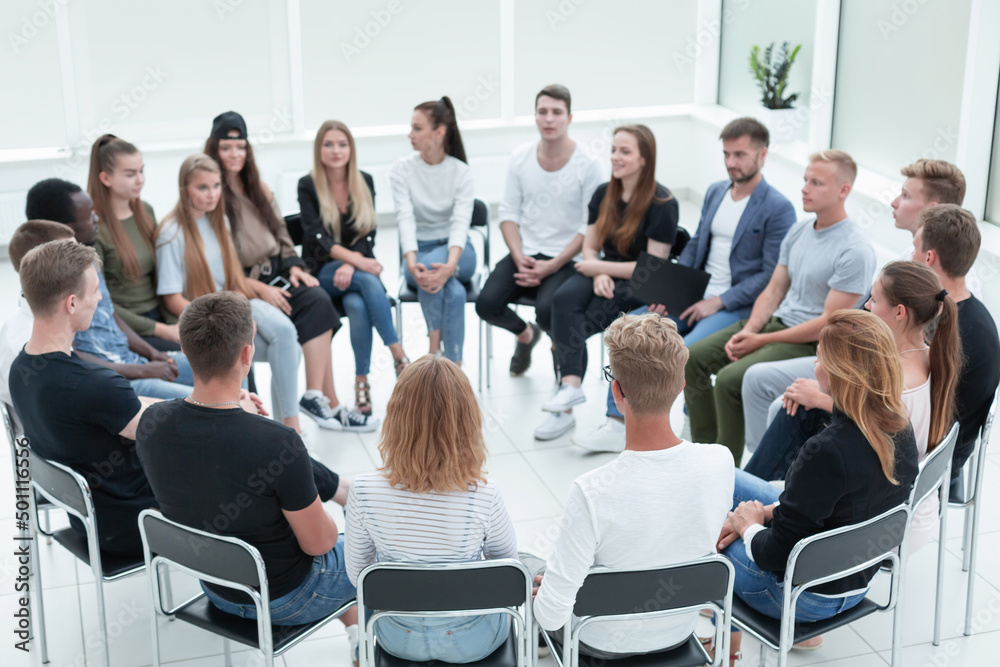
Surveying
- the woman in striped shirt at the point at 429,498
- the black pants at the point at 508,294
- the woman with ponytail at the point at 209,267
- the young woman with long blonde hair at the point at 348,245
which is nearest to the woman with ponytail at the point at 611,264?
the black pants at the point at 508,294

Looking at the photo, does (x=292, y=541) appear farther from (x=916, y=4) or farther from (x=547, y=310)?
(x=916, y=4)

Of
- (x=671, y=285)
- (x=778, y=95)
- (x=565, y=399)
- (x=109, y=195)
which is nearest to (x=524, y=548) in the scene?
(x=565, y=399)

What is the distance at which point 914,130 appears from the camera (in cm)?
536

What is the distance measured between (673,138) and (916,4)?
239 centimetres

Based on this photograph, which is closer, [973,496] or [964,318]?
[964,318]

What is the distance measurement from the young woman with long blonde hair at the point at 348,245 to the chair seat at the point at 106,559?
170 cm

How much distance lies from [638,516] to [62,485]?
57.4 inches

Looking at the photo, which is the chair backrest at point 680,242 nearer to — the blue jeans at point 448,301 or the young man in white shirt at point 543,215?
the young man in white shirt at point 543,215

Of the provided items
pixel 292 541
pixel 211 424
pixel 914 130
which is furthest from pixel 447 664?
pixel 914 130

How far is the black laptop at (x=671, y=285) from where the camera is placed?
4059 mm

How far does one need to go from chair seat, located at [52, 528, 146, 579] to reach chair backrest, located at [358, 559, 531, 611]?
86cm

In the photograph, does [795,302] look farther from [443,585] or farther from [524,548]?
[443,585]

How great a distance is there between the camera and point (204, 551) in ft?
7.19

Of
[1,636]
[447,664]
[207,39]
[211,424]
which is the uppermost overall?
[207,39]
